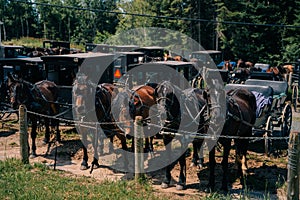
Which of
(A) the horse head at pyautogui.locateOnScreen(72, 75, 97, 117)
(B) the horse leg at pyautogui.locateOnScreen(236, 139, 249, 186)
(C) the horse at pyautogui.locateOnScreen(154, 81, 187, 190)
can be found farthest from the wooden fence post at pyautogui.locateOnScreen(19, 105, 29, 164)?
(B) the horse leg at pyautogui.locateOnScreen(236, 139, 249, 186)

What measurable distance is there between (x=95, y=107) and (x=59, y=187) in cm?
307

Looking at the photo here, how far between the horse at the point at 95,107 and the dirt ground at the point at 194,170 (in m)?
0.74

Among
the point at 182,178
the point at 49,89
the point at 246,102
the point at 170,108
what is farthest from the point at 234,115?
the point at 49,89

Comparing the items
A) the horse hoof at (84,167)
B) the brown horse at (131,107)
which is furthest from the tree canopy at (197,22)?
the horse hoof at (84,167)

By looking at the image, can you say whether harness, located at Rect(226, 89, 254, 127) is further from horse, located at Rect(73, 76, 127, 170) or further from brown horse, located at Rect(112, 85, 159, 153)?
horse, located at Rect(73, 76, 127, 170)

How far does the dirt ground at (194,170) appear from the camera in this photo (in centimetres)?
796

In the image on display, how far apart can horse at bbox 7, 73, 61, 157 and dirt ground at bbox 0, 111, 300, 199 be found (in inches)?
24.9

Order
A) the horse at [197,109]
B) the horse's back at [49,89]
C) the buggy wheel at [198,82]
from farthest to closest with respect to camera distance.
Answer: the buggy wheel at [198,82] → the horse's back at [49,89] → the horse at [197,109]

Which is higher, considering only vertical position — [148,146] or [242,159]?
[242,159]

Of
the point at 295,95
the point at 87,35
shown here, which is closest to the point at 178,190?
the point at 295,95

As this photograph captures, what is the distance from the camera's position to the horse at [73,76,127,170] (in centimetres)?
923

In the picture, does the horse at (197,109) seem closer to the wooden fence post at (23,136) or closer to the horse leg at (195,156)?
the horse leg at (195,156)

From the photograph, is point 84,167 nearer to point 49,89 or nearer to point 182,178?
point 182,178

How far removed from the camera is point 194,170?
956cm
